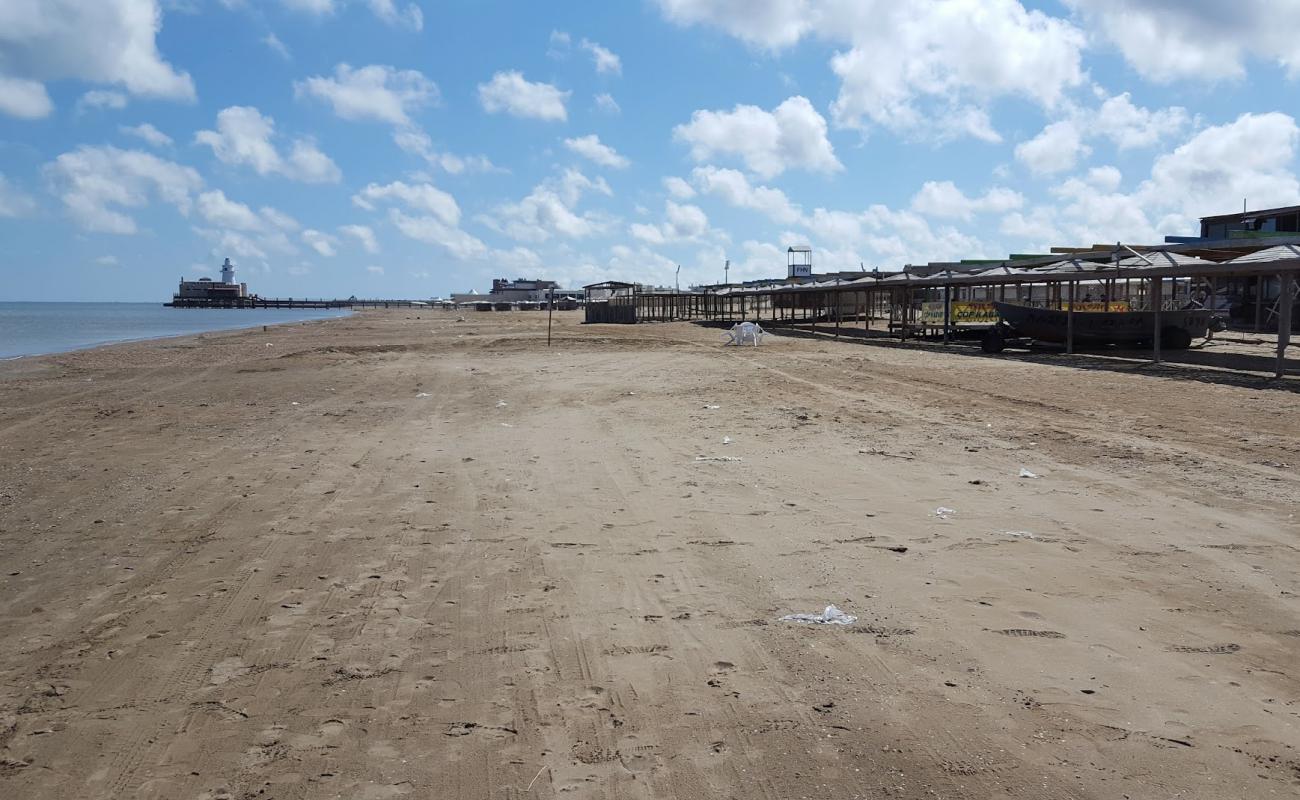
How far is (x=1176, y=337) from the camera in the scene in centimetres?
2153

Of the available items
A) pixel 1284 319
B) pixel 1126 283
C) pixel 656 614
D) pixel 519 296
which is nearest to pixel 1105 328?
pixel 1284 319

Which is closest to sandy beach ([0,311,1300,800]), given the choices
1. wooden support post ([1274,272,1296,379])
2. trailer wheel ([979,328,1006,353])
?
wooden support post ([1274,272,1296,379])

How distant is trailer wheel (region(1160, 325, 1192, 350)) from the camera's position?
2145cm

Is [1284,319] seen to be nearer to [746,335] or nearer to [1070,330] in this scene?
[1070,330]

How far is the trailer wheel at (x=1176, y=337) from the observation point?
21.5 meters

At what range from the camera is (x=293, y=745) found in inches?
124

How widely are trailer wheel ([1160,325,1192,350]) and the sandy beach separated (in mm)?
13106

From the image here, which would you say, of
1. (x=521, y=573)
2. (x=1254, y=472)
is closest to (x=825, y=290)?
(x=1254, y=472)

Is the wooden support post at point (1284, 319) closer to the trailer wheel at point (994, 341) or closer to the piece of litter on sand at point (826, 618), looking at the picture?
the trailer wheel at point (994, 341)

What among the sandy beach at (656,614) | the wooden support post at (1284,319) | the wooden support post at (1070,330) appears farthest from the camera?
the wooden support post at (1070,330)

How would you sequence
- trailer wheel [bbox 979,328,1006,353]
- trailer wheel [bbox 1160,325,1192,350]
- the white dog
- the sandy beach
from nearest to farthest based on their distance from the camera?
the sandy beach < trailer wheel [bbox 1160,325,1192,350] < trailer wheel [bbox 979,328,1006,353] < the white dog

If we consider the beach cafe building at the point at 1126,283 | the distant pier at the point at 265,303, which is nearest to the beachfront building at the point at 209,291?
the distant pier at the point at 265,303

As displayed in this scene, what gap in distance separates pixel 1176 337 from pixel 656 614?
21.3 m

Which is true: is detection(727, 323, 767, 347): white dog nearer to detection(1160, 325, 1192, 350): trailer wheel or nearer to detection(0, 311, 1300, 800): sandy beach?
detection(1160, 325, 1192, 350): trailer wheel
